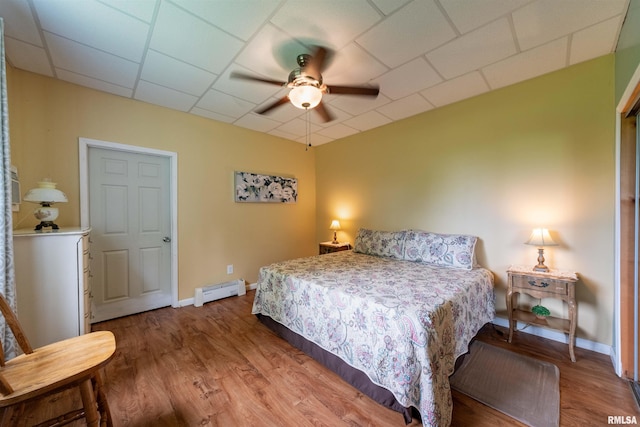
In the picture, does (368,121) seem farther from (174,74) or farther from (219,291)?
(219,291)

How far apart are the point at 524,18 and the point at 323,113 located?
1.74 m

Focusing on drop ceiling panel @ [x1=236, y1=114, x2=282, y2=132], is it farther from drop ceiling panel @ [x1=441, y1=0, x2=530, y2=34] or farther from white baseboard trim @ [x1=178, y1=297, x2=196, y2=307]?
white baseboard trim @ [x1=178, y1=297, x2=196, y2=307]

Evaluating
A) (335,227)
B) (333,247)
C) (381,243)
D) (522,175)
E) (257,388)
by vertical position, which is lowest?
(257,388)

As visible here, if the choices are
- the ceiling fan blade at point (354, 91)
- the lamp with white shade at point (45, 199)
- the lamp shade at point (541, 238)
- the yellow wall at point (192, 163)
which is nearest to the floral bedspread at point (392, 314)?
the lamp shade at point (541, 238)

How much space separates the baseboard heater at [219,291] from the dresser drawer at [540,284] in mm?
3435

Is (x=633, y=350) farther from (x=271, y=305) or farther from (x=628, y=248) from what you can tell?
(x=271, y=305)

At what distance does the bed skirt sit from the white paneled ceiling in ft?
8.22

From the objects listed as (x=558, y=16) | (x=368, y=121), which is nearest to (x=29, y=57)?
(x=368, y=121)

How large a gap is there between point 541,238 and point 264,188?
11.8 feet

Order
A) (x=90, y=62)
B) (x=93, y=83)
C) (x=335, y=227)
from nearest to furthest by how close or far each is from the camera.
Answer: (x=90, y=62)
(x=93, y=83)
(x=335, y=227)

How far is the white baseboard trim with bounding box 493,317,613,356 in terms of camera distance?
83.7 inches

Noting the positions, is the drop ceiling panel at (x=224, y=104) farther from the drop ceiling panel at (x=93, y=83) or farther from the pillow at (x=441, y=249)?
the pillow at (x=441, y=249)

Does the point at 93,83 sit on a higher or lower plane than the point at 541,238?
higher

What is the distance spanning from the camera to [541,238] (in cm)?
224
